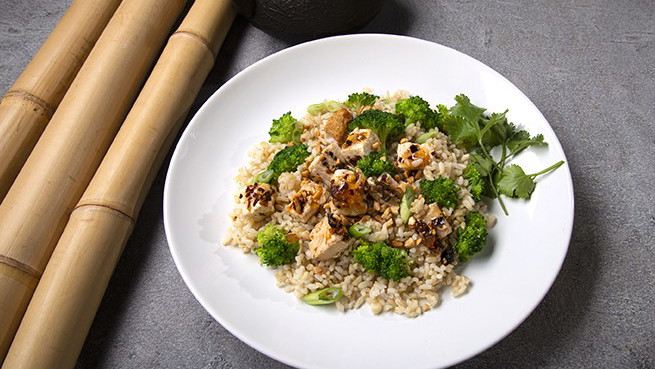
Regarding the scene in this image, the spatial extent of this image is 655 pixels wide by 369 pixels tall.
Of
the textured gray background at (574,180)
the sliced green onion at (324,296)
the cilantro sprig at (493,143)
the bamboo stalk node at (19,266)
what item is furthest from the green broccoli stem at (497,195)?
the bamboo stalk node at (19,266)

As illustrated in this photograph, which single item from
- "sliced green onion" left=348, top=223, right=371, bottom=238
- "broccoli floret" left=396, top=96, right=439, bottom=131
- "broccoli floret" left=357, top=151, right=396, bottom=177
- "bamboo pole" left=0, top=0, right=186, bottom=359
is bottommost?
"bamboo pole" left=0, top=0, right=186, bottom=359

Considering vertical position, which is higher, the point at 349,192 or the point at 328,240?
the point at 349,192

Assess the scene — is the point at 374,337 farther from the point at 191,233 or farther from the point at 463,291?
the point at 191,233

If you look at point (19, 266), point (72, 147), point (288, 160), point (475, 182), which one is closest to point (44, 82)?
point (72, 147)

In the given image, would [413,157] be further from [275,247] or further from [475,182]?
[275,247]

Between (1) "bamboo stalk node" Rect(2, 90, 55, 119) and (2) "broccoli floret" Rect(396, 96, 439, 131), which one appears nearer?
(2) "broccoli floret" Rect(396, 96, 439, 131)

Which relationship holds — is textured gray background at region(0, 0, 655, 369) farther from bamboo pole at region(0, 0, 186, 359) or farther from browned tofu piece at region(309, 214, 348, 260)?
browned tofu piece at region(309, 214, 348, 260)

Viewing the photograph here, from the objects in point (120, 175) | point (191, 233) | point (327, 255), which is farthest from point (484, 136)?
point (120, 175)

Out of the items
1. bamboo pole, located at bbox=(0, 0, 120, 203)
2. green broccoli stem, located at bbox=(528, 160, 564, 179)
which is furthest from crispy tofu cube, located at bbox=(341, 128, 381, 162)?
bamboo pole, located at bbox=(0, 0, 120, 203)

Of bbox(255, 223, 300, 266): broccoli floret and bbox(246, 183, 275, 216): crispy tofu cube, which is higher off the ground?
bbox(246, 183, 275, 216): crispy tofu cube
